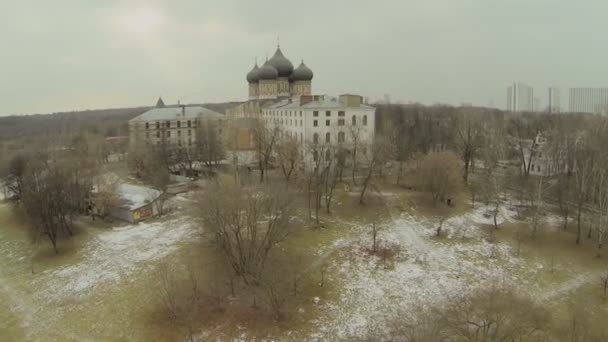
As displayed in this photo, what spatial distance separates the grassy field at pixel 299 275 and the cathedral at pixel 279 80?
33.1 metres

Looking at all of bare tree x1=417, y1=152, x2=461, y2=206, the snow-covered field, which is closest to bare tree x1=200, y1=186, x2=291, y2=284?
the snow-covered field

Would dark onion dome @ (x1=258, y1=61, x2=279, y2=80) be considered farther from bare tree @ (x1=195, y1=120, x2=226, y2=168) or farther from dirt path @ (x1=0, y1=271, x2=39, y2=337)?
dirt path @ (x1=0, y1=271, x2=39, y2=337)

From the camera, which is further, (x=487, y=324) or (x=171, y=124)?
(x=171, y=124)

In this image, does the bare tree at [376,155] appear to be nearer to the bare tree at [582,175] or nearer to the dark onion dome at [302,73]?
the bare tree at [582,175]

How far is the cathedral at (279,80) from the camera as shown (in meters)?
63.7

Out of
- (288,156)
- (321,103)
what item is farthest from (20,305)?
(321,103)

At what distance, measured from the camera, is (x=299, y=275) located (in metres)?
24.2

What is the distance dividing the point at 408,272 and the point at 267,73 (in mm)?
44799

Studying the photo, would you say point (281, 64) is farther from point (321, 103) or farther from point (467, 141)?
point (467, 141)

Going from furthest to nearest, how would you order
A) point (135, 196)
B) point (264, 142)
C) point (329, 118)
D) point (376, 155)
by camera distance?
point (329, 118), point (264, 142), point (135, 196), point (376, 155)

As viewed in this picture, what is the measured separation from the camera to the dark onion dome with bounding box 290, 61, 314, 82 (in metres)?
64.6

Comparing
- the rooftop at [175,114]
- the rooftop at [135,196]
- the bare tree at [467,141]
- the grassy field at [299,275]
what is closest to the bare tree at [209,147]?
the rooftop at [135,196]

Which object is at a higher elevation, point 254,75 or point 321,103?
point 254,75

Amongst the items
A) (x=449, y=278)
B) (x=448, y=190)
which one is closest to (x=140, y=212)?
(x=449, y=278)
